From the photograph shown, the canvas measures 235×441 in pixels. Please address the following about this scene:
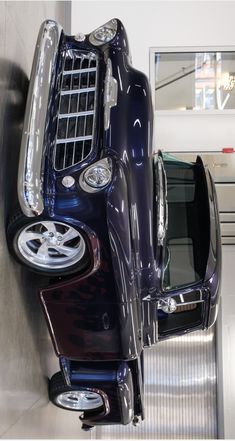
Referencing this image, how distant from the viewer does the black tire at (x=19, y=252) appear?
2334mm

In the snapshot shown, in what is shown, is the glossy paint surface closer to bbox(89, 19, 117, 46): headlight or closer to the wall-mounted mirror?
bbox(89, 19, 117, 46): headlight

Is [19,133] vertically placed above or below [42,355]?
above

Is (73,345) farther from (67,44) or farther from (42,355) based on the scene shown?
(67,44)

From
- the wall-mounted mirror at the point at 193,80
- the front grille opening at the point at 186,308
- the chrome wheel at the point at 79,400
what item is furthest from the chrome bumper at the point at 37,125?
the wall-mounted mirror at the point at 193,80

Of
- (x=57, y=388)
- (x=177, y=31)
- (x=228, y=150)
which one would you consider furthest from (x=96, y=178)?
(x=177, y=31)

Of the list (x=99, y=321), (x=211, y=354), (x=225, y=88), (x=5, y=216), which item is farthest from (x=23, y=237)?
(x=211, y=354)

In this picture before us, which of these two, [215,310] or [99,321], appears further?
[215,310]

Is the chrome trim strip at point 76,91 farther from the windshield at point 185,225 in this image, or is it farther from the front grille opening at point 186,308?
the front grille opening at point 186,308

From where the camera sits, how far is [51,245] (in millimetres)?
2451

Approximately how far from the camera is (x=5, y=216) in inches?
96.5

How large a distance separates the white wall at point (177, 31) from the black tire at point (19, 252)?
2883 millimetres

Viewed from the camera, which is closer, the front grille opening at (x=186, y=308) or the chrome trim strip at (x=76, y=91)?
the chrome trim strip at (x=76, y=91)

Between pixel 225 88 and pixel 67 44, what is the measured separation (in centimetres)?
Result: 298

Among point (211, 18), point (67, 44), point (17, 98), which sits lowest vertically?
point (17, 98)
